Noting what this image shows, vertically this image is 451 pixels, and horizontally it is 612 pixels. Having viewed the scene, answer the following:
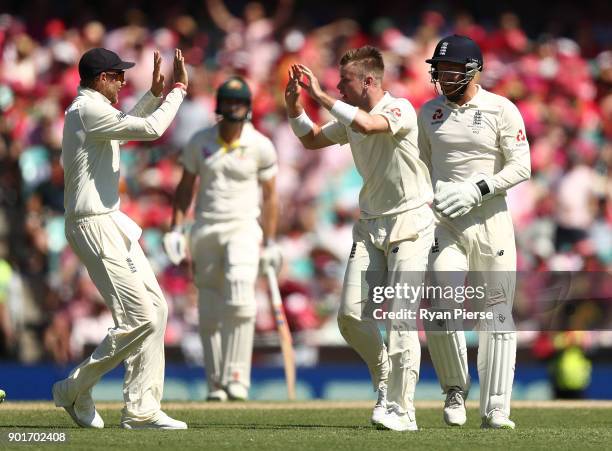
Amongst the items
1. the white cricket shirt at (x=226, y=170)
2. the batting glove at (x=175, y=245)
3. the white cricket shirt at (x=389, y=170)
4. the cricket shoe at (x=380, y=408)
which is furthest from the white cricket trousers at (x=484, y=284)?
the batting glove at (x=175, y=245)

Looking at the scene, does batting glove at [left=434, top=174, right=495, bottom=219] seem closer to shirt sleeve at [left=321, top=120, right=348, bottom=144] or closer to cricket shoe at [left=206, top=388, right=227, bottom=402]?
shirt sleeve at [left=321, top=120, right=348, bottom=144]

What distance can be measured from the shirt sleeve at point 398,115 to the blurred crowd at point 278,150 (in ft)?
16.8

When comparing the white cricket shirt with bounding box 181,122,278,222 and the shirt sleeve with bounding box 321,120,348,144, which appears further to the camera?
the white cricket shirt with bounding box 181,122,278,222

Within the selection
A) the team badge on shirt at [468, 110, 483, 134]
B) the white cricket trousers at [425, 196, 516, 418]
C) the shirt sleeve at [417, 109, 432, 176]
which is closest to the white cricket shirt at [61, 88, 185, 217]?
the shirt sleeve at [417, 109, 432, 176]

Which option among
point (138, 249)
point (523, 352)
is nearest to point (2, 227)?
point (523, 352)

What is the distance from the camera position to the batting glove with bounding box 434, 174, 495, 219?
8.71 meters

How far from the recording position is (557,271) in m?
15.2

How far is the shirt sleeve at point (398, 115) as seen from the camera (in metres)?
8.52

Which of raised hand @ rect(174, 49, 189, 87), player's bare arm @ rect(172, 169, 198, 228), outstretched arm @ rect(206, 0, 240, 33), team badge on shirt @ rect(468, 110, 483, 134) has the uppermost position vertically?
outstretched arm @ rect(206, 0, 240, 33)

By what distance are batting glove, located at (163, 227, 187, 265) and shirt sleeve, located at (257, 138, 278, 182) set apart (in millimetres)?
852

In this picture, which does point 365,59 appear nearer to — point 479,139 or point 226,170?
point 479,139

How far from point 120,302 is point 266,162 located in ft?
13.0

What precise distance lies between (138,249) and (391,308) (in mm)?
1542

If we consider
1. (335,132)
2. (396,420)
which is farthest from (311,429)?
(335,132)
